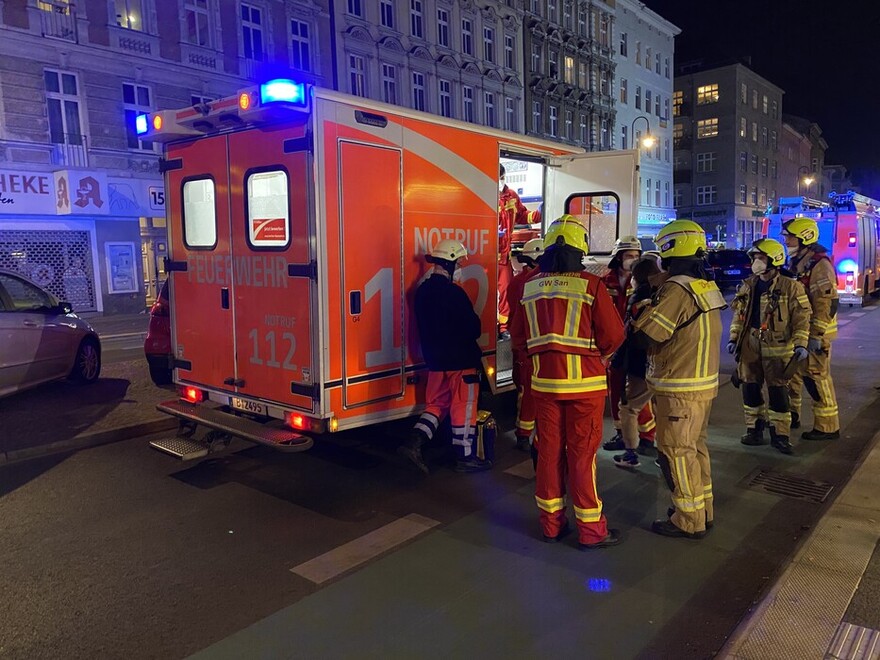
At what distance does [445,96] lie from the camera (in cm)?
2994

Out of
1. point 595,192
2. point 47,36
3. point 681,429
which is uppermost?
point 47,36

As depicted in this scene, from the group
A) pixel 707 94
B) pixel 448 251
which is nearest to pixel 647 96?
pixel 707 94

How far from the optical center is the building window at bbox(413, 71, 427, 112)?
28.4 meters

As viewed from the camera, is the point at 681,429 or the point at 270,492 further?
the point at 270,492

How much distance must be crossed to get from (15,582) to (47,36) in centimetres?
1838

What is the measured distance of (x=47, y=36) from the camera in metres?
17.9

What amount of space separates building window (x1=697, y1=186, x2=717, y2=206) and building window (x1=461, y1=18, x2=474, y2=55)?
31243 mm

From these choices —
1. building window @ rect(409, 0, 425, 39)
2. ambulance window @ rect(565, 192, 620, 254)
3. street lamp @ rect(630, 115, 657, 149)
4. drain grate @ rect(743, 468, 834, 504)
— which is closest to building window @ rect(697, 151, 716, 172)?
street lamp @ rect(630, 115, 657, 149)

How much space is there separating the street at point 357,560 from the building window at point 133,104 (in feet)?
52.7

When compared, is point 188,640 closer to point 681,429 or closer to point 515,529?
point 515,529

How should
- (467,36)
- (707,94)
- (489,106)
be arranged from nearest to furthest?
1. (467,36)
2. (489,106)
3. (707,94)

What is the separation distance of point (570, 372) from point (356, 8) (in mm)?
25252

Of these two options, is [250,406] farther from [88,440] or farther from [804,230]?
[804,230]

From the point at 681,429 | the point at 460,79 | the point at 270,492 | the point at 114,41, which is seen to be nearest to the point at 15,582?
the point at 270,492
